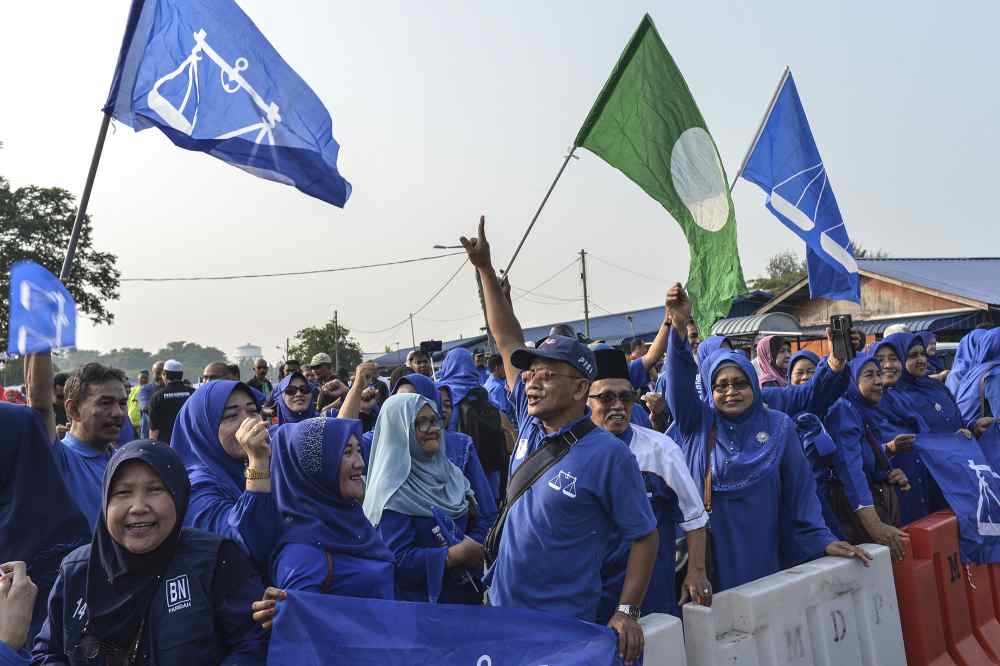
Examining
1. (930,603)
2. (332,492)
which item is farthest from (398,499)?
(930,603)

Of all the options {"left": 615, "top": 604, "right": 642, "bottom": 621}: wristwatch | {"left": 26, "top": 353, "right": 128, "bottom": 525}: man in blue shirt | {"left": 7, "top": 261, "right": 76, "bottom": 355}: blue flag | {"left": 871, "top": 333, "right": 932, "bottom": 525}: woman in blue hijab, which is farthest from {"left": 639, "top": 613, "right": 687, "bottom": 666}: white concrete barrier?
{"left": 871, "top": 333, "right": 932, "bottom": 525}: woman in blue hijab

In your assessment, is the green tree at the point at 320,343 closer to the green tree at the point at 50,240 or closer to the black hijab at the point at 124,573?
the green tree at the point at 50,240

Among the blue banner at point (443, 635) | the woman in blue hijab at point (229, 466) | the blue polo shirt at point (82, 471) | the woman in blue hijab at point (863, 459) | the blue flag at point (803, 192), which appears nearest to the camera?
the blue banner at point (443, 635)

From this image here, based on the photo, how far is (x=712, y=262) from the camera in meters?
5.96

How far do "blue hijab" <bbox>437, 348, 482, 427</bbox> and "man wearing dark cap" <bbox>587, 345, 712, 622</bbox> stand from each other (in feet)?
10.8

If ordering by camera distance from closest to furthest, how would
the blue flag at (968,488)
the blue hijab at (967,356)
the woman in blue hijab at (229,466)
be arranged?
1. the woman in blue hijab at (229,466)
2. the blue flag at (968,488)
3. the blue hijab at (967,356)

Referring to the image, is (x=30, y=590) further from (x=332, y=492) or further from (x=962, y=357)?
(x=962, y=357)

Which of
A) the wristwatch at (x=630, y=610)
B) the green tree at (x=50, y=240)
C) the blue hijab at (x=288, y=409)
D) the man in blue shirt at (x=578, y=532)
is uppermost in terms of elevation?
the green tree at (x=50, y=240)

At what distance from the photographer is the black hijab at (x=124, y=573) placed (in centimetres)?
237

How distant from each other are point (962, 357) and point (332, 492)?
660 centimetres

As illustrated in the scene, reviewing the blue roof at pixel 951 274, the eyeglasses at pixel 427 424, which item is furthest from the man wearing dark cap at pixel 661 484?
the blue roof at pixel 951 274

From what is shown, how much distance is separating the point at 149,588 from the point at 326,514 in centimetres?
66

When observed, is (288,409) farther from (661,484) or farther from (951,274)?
(951,274)

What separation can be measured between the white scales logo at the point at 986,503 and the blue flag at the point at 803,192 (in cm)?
194
